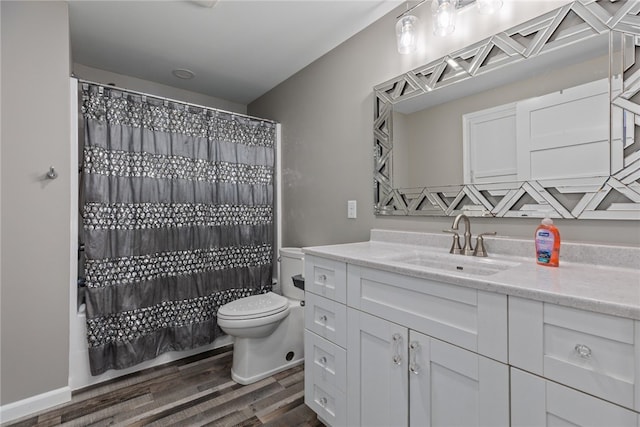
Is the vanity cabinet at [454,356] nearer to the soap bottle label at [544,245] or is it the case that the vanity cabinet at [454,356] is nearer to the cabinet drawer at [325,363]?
the cabinet drawer at [325,363]

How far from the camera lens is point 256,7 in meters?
1.79

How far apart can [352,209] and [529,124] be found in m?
1.10

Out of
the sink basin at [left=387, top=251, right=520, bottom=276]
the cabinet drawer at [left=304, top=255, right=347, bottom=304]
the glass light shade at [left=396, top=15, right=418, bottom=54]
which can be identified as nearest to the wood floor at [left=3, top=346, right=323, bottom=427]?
the cabinet drawer at [left=304, top=255, right=347, bottom=304]

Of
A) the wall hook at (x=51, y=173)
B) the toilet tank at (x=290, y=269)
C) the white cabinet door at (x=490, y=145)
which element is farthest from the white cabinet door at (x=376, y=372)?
the wall hook at (x=51, y=173)

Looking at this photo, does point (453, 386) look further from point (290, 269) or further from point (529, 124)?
point (290, 269)

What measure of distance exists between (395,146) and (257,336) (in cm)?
146

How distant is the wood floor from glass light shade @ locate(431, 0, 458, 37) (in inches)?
80.2

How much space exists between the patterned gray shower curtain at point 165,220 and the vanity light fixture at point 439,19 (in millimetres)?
1428

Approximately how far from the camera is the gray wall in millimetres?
1589

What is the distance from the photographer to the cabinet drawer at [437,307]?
86cm

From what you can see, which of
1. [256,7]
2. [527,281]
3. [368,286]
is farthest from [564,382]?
[256,7]

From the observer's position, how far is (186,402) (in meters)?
1.73

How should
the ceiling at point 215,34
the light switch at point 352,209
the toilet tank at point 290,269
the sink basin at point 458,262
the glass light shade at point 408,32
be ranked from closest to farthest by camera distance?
the sink basin at point 458,262
the glass light shade at point 408,32
the ceiling at point 215,34
the light switch at point 352,209
the toilet tank at point 290,269

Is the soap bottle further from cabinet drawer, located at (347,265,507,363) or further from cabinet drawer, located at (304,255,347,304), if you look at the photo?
cabinet drawer, located at (304,255,347,304)
